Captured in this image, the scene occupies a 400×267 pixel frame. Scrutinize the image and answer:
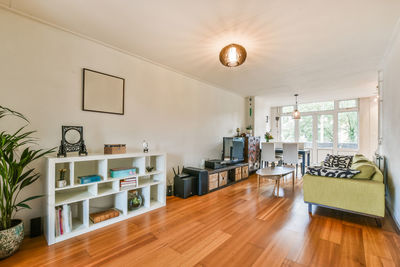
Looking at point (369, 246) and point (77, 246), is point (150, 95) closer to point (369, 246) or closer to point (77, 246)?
point (77, 246)

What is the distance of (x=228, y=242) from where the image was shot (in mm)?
1899

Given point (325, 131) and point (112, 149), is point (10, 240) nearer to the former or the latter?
point (112, 149)

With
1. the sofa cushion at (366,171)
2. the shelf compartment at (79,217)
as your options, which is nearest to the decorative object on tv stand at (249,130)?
the sofa cushion at (366,171)

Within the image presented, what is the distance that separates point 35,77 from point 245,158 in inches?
179

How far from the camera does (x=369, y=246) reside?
6.04 feet

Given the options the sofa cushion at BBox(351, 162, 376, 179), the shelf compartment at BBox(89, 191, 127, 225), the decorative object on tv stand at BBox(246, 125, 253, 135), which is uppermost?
the decorative object on tv stand at BBox(246, 125, 253, 135)

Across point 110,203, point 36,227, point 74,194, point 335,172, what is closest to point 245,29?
point 335,172

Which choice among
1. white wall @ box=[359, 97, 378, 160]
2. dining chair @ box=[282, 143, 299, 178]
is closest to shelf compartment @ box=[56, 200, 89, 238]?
dining chair @ box=[282, 143, 299, 178]

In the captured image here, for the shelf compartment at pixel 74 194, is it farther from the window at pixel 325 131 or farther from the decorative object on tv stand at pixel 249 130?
the window at pixel 325 131

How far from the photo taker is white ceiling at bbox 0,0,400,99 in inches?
72.6

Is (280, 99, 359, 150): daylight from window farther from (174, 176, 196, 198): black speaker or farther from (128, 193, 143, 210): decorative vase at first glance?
(128, 193, 143, 210): decorative vase

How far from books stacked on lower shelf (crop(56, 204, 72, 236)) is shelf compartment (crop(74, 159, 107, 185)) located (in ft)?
1.13

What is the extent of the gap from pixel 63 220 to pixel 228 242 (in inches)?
71.9

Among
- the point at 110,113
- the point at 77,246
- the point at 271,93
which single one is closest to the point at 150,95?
the point at 110,113
